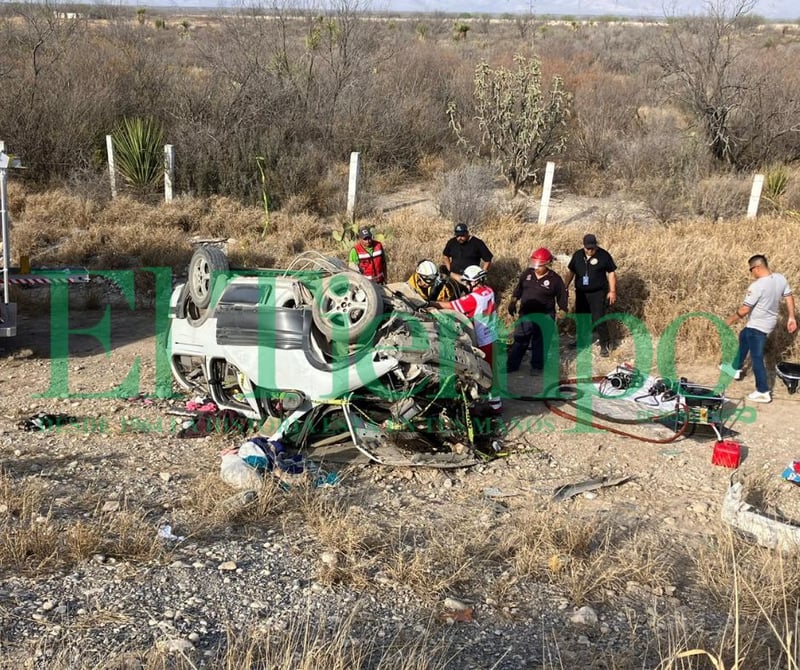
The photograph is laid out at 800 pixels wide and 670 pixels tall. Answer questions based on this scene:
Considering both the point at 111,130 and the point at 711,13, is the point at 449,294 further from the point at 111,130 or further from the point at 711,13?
the point at 711,13

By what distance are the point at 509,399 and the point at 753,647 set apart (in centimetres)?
444

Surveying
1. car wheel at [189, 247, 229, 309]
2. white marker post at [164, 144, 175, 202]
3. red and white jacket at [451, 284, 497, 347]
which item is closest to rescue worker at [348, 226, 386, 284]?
red and white jacket at [451, 284, 497, 347]

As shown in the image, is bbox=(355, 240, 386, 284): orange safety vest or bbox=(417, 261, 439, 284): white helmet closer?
bbox=(417, 261, 439, 284): white helmet

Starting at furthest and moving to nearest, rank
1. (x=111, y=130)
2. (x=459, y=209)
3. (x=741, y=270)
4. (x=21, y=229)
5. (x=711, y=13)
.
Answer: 1. (x=711, y=13)
2. (x=111, y=130)
3. (x=459, y=209)
4. (x=21, y=229)
5. (x=741, y=270)

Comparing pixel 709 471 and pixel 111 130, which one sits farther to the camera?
pixel 111 130

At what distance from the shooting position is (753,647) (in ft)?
12.6

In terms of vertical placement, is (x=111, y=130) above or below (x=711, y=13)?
below

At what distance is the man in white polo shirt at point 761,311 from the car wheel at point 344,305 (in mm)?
4075

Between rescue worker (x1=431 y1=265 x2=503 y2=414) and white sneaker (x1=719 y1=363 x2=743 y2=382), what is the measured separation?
300 cm

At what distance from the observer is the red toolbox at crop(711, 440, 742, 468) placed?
6.57 meters

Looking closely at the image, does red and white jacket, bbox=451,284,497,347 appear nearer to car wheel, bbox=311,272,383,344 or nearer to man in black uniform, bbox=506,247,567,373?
car wheel, bbox=311,272,383,344

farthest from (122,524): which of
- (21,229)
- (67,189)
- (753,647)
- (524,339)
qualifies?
(67,189)

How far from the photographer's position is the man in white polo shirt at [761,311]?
309 inches

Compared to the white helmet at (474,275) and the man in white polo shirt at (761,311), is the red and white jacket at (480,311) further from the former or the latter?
the man in white polo shirt at (761,311)
